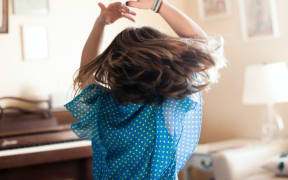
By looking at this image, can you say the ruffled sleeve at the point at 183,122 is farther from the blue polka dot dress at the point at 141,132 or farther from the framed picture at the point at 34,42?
the framed picture at the point at 34,42

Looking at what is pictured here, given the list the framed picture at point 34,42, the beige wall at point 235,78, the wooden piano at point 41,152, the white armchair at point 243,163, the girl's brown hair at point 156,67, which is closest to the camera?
the girl's brown hair at point 156,67

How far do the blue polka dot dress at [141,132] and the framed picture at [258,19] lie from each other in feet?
7.09

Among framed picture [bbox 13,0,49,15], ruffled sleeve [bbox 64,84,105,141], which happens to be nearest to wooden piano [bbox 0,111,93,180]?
framed picture [bbox 13,0,49,15]

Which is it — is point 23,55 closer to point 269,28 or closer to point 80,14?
point 80,14

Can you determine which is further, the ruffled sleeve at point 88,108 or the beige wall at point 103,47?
the beige wall at point 103,47

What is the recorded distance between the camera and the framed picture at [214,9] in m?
3.31

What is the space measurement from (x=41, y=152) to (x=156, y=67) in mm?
1372

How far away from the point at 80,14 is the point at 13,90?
774 millimetres

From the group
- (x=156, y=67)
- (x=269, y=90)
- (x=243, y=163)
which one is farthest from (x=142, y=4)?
(x=269, y=90)

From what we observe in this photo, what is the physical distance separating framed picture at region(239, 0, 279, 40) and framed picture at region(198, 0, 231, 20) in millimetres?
151

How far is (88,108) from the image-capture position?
3.61 ft

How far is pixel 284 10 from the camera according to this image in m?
2.93

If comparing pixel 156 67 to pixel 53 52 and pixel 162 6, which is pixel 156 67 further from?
pixel 53 52

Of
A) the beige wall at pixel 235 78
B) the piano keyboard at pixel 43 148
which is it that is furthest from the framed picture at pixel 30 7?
the beige wall at pixel 235 78
